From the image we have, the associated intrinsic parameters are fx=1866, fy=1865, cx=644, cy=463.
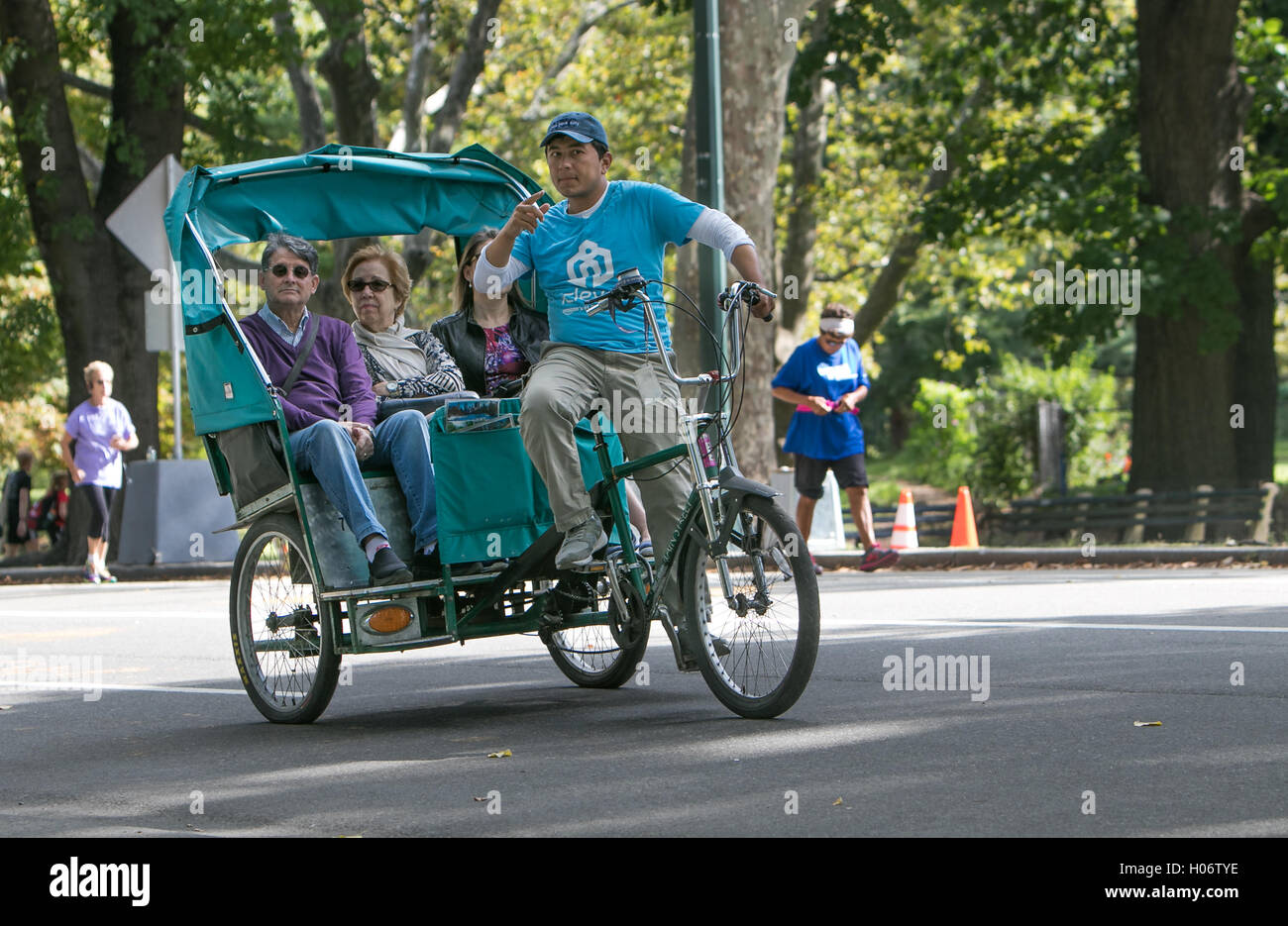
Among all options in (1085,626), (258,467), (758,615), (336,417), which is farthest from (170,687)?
(1085,626)

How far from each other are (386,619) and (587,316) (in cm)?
135

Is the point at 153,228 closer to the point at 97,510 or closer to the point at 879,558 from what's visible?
the point at 97,510

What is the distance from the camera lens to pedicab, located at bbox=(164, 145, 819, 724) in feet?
21.1

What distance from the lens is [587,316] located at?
691 centimetres

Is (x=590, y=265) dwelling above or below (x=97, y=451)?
above

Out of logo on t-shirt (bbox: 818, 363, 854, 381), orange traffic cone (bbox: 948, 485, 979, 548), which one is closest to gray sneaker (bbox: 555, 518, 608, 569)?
logo on t-shirt (bbox: 818, 363, 854, 381)

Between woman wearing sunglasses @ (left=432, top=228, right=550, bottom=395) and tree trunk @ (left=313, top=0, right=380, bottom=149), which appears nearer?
woman wearing sunglasses @ (left=432, top=228, right=550, bottom=395)

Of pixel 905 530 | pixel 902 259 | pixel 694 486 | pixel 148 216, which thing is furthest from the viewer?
pixel 902 259

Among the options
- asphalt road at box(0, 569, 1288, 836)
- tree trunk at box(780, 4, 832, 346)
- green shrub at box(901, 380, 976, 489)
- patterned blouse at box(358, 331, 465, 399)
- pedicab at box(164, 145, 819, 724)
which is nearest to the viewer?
asphalt road at box(0, 569, 1288, 836)

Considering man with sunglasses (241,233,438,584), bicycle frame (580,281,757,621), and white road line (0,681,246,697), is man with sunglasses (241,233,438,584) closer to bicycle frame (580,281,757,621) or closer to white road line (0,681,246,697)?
bicycle frame (580,281,757,621)

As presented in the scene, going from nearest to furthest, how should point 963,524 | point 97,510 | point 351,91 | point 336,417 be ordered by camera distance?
1. point 336,417
2. point 97,510
3. point 963,524
4. point 351,91

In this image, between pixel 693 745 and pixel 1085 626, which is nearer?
pixel 693 745

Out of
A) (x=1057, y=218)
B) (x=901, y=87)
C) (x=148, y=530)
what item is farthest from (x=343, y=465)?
(x=901, y=87)
